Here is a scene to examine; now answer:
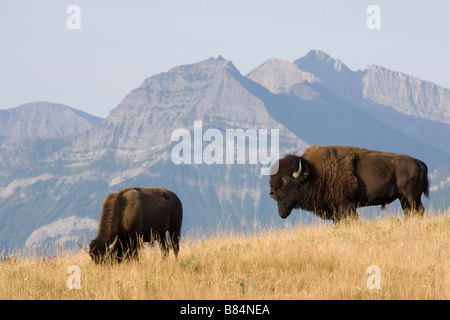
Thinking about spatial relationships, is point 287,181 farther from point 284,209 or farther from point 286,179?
point 284,209

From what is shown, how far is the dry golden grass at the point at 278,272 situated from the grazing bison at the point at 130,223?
310 mm

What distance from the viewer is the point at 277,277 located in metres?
8.09

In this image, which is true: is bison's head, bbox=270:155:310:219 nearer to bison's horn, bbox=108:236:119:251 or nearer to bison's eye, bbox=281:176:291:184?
bison's eye, bbox=281:176:291:184

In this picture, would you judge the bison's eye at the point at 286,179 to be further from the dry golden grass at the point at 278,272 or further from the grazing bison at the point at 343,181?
the dry golden grass at the point at 278,272

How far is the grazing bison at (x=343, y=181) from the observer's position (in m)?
12.9

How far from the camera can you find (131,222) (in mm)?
10297

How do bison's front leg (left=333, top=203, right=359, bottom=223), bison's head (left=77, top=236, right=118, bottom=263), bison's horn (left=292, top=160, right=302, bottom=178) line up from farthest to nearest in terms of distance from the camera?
1. bison's horn (left=292, top=160, right=302, bottom=178)
2. bison's front leg (left=333, top=203, right=359, bottom=223)
3. bison's head (left=77, top=236, right=118, bottom=263)

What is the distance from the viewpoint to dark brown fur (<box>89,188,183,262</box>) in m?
10.1

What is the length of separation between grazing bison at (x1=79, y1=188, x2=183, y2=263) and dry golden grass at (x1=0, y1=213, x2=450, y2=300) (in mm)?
310

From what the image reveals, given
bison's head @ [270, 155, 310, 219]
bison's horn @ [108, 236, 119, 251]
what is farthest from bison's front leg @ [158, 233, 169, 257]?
bison's head @ [270, 155, 310, 219]

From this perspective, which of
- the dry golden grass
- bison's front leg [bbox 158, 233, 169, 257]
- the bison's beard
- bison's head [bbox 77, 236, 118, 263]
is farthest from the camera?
the bison's beard

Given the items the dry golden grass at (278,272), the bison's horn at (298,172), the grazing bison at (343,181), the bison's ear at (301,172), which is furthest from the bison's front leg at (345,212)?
the dry golden grass at (278,272)
